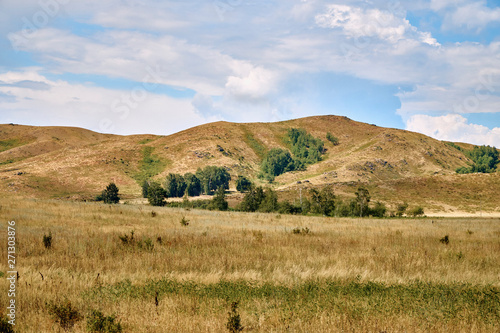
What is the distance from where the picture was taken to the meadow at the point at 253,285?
586 cm

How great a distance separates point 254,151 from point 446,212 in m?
111

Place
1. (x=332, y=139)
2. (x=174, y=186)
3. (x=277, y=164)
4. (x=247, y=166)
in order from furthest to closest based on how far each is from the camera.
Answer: (x=332, y=139) → (x=277, y=164) → (x=247, y=166) → (x=174, y=186)

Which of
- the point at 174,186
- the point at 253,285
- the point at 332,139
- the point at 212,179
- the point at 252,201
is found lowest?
the point at 252,201

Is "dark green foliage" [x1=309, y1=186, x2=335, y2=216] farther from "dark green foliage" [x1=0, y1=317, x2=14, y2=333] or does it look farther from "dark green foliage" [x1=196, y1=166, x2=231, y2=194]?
"dark green foliage" [x1=196, y1=166, x2=231, y2=194]

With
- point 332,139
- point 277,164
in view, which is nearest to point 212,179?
point 277,164

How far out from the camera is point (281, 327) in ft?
18.1

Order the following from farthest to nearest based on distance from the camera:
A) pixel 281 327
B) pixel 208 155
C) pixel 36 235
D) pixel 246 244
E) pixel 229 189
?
pixel 208 155, pixel 229 189, pixel 246 244, pixel 36 235, pixel 281 327

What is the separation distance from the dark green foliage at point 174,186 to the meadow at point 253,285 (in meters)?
97.3

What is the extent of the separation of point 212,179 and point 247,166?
3523 cm

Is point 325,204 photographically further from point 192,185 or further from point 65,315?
point 192,185

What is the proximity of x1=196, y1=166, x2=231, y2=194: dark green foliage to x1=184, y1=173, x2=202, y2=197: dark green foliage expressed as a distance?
268cm

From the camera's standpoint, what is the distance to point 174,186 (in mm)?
110562

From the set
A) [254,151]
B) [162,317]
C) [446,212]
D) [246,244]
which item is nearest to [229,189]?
[254,151]

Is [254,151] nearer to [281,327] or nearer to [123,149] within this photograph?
[123,149]
